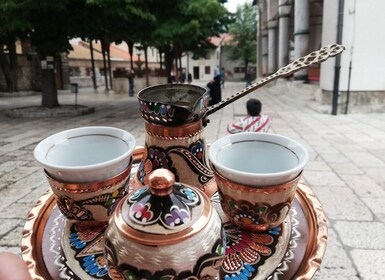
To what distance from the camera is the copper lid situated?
520 mm

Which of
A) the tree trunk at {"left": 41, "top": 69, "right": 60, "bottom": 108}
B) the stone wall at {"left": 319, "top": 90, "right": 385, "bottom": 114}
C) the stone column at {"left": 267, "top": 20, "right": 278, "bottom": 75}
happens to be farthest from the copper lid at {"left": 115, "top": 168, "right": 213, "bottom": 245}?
the stone column at {"left": 267, "top": 20, "right": 278, "bottom": 75}

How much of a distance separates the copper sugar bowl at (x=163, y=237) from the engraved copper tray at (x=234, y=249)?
0.17 meters

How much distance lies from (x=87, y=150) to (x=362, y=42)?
27.8 ft

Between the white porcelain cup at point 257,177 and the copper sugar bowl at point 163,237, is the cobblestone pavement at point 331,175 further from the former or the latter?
the copper sugar bowl at point 163,237

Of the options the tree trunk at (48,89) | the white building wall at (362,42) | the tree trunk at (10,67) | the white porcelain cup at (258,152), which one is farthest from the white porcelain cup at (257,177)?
the tree trunk at (10,67)

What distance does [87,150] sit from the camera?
3.20ft

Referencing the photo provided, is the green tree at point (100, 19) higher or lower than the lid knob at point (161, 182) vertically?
higher

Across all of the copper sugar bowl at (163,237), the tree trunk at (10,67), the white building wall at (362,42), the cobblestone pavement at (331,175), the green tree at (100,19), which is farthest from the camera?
the tree trunk at (10,67)

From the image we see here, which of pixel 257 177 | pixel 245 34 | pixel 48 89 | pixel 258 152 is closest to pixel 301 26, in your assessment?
pixel 48 89

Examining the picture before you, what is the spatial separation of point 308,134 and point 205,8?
427 centimetres

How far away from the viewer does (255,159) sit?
932 millimetres

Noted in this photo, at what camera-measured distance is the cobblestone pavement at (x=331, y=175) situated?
220 cm

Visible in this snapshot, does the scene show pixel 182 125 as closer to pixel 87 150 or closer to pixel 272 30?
pixel 87 150

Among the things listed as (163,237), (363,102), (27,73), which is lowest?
(363,102)
